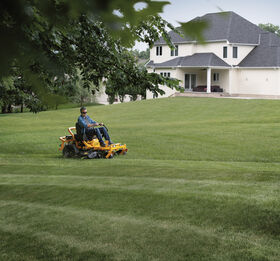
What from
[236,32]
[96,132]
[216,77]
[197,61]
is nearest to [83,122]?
[96,132]

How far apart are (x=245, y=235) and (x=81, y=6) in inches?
155

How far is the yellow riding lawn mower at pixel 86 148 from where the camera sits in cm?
1290

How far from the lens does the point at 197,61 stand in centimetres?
4653

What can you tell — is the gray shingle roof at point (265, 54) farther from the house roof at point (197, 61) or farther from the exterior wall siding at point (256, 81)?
the house roof at point (197, 61)

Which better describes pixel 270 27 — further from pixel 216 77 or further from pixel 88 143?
pixel 88 143

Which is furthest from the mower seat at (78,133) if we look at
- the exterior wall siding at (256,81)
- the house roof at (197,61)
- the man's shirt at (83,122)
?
the exterior wall siding at (256,81)

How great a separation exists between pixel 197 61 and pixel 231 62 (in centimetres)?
383

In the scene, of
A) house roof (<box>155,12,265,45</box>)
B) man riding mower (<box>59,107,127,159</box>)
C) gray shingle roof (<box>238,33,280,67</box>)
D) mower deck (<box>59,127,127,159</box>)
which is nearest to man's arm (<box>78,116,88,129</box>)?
man riding mower (<box>59,107,127,159</box>)

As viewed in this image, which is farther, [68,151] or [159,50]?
[159,50]

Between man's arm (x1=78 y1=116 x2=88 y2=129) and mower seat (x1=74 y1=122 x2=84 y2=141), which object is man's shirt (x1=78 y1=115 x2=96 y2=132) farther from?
mower seat (x1=74 y1=122 x2=84 y2=141)

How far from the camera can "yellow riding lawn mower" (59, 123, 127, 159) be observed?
12898 millimetres

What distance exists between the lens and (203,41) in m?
1.33

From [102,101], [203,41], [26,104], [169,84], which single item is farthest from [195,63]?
[203,41]

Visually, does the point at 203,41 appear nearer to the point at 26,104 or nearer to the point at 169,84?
the point at 169,84
